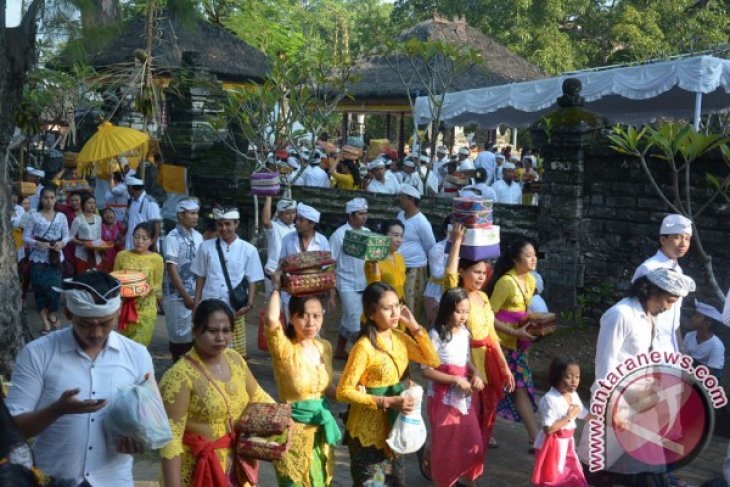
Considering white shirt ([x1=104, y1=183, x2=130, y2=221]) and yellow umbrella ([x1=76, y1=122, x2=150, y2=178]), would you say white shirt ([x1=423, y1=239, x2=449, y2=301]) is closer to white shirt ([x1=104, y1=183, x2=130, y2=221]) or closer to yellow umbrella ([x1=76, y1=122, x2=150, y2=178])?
yellow umbrella ([x1=76, y1=122, x2=150, y2=178])

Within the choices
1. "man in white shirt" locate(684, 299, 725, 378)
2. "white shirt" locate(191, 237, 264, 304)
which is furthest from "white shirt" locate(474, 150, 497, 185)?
"man in white shirt" locate(684, 299, 725, 378)

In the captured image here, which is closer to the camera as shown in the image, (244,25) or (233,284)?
(233,284)

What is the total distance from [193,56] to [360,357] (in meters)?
11.9

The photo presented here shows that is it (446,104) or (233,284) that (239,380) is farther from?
(446,104)

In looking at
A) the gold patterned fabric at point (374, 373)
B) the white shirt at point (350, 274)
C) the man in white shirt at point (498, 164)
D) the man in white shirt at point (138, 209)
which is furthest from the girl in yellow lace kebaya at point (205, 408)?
the man in white shirt at point (498, 164)

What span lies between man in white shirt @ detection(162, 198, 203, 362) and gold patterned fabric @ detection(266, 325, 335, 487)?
304 centimetres

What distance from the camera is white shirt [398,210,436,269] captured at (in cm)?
1002

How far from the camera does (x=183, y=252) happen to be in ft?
28.5

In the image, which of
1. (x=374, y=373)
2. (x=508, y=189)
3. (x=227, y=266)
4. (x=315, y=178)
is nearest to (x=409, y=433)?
(x=374, y=373)

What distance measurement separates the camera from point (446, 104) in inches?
741

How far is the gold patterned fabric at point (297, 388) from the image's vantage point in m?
5.32

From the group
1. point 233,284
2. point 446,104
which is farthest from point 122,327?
point 446,104

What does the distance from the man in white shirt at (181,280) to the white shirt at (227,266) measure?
0.89 ft

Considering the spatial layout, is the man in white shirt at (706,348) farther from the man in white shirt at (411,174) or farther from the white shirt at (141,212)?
the man in white shirt at (411,174)
